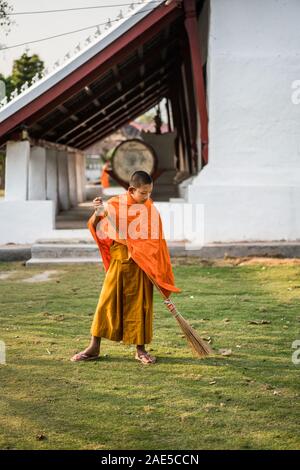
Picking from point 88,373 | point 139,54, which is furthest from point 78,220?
point 88,373

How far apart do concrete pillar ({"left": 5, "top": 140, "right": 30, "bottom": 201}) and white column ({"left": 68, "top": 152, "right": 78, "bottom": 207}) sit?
8283mm

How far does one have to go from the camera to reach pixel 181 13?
485 inches

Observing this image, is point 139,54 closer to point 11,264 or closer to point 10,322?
point 11,264

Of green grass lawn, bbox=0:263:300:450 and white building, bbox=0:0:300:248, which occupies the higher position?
white building, bbox=0:0:300:248

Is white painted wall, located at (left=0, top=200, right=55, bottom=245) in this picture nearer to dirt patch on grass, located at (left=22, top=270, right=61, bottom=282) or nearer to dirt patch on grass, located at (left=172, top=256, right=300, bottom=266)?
dirt patch on grass, located at (left=22, top=270, right=61, bottom=282)

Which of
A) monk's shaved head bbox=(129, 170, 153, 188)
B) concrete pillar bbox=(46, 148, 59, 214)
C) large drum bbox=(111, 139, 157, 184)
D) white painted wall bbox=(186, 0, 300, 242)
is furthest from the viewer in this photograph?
large drum bbox=(111, 139, 157, 184)

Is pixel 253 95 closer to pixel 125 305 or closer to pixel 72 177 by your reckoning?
pixel 125 305

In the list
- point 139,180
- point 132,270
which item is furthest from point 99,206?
point 132,270

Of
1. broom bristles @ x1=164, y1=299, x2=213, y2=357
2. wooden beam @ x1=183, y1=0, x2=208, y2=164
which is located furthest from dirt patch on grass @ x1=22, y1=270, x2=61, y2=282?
broom bristles @ x1=164, y1=299, x2=213, y2=357

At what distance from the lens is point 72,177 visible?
22.6 meters

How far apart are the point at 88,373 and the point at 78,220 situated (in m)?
9.85

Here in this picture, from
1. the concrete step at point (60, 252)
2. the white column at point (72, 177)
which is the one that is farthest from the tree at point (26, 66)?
the concrete step at point (60, 252)

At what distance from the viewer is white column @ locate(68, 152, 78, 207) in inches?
851
